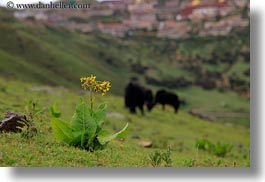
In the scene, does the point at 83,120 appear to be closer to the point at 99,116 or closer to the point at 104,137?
the point at 99,116

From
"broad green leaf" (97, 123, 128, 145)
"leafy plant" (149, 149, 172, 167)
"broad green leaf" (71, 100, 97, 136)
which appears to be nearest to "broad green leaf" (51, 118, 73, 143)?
"broad green leaf" (71, 100, 97, 136)

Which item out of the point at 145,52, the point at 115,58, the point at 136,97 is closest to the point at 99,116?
the point at 136,97

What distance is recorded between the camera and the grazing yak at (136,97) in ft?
57.4

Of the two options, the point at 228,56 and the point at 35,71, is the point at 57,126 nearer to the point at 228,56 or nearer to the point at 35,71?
the point at 35,71

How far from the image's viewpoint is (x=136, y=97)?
18.5 meters

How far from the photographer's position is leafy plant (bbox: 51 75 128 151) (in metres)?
6.52

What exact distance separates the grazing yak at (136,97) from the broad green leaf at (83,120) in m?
10.6

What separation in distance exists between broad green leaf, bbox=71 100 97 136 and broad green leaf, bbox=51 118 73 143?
5.1 inches

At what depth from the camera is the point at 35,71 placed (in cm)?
1584

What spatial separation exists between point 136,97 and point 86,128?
11906 millimetres

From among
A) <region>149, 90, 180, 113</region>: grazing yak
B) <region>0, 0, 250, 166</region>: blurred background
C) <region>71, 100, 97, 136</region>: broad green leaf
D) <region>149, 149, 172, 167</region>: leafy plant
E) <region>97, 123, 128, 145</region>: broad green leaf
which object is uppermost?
<region>0, 0, 250, 166</region>: blurred background

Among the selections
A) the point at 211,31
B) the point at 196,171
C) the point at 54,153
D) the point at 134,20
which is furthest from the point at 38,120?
the point at 211,31

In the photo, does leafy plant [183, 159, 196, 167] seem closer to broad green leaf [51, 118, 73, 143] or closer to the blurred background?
the blurred background

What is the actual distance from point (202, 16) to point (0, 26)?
39.8 ft
